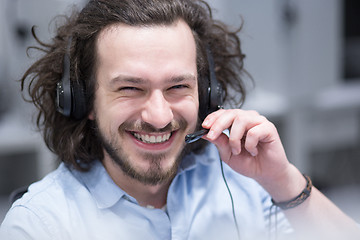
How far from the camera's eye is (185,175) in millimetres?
1255

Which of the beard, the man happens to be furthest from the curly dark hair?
the beard

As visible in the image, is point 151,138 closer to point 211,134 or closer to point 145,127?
point 145,127

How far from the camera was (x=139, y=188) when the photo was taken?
117 cm

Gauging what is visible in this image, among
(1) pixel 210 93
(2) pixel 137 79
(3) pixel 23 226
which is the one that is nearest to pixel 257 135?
(1) pixel 210 93

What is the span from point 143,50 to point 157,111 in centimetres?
15

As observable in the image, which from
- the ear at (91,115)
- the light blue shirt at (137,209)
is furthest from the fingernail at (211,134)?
the ear at (91,115)

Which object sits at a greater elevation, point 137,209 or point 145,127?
point 145,127

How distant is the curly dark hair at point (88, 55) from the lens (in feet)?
3.60

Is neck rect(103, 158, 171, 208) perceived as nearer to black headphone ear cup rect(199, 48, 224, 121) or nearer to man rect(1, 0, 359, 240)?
man rect(1, 0, 359, 240)

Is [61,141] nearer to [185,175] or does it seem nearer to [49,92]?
[49,92]

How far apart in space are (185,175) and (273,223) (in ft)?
0.94

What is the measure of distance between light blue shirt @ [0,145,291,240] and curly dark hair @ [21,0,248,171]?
8 centimetres

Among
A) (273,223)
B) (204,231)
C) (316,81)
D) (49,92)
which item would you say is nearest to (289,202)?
(273,223)

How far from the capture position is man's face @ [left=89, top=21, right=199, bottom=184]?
1.03 m
